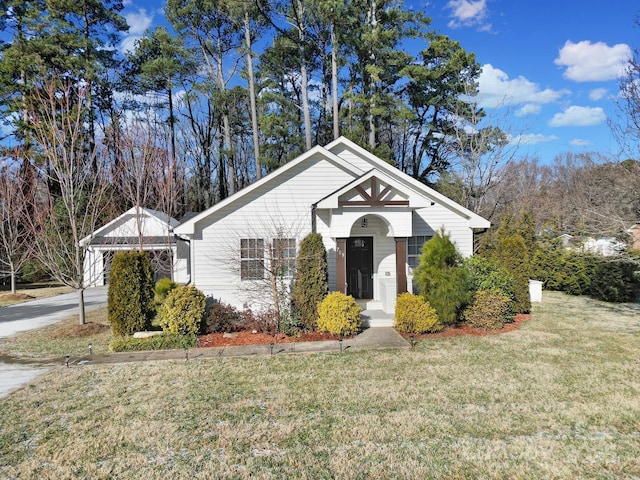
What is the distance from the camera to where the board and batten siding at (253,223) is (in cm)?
1159

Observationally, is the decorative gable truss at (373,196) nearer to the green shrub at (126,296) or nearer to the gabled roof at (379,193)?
the gabled roof at (379,193)

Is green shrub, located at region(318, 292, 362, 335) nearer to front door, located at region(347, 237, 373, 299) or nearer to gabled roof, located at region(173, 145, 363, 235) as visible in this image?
front door, located at region(347, 237, 373, 299)

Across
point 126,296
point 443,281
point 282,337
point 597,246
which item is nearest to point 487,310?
point 443,281

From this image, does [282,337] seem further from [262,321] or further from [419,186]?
[419,186]

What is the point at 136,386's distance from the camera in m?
6.84

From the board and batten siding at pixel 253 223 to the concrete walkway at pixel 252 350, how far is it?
2.68 metres

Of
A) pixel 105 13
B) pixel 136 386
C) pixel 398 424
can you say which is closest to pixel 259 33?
pixel 105 13

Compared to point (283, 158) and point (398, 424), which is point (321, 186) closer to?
point (398, 424)

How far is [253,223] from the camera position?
1198 cm

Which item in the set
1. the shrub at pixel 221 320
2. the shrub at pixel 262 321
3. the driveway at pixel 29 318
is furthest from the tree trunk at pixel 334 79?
the driveway at pixel 29 318

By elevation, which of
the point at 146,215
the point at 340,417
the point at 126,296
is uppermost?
the point at 146,215

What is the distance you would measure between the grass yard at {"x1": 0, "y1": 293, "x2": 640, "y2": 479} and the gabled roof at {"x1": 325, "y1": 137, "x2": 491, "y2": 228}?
5.38 metres

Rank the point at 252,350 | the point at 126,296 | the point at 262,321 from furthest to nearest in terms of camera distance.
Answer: the point at 262,321, the point at 126,296, the point at 252,350

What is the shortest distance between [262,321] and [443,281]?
5.34 meters
